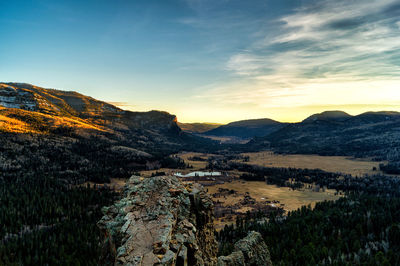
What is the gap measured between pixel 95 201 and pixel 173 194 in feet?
635

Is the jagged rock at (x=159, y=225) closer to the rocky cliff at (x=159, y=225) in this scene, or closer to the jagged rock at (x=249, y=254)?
the rocky cliff at (x=159, y=225)

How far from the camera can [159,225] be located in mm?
20234

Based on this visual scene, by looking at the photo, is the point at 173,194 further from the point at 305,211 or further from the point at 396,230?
the point at 305,211

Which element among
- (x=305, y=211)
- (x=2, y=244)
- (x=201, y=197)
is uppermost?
(x=201, y=197)

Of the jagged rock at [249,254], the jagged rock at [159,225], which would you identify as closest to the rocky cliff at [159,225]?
the jagged rock at [159,225]

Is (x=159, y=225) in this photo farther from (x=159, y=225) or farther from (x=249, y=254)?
(x=249, y=254)

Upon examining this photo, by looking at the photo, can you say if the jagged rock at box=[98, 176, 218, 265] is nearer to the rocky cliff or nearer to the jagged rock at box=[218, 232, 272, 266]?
the rocky cliff

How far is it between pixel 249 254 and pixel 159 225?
2915cm

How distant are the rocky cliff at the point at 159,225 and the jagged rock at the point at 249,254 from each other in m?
11.1

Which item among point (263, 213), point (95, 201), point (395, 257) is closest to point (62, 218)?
point (95, 201)

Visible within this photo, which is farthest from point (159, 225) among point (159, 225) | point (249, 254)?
point (249, 254)

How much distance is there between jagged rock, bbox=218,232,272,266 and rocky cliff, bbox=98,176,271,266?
36.4ft

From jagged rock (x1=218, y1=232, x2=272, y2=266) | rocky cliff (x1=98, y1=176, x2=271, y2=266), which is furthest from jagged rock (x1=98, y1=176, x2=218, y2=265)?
jagged rock (x1=218, y1=232, x2=272, y2=266)

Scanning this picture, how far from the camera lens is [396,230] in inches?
4909
